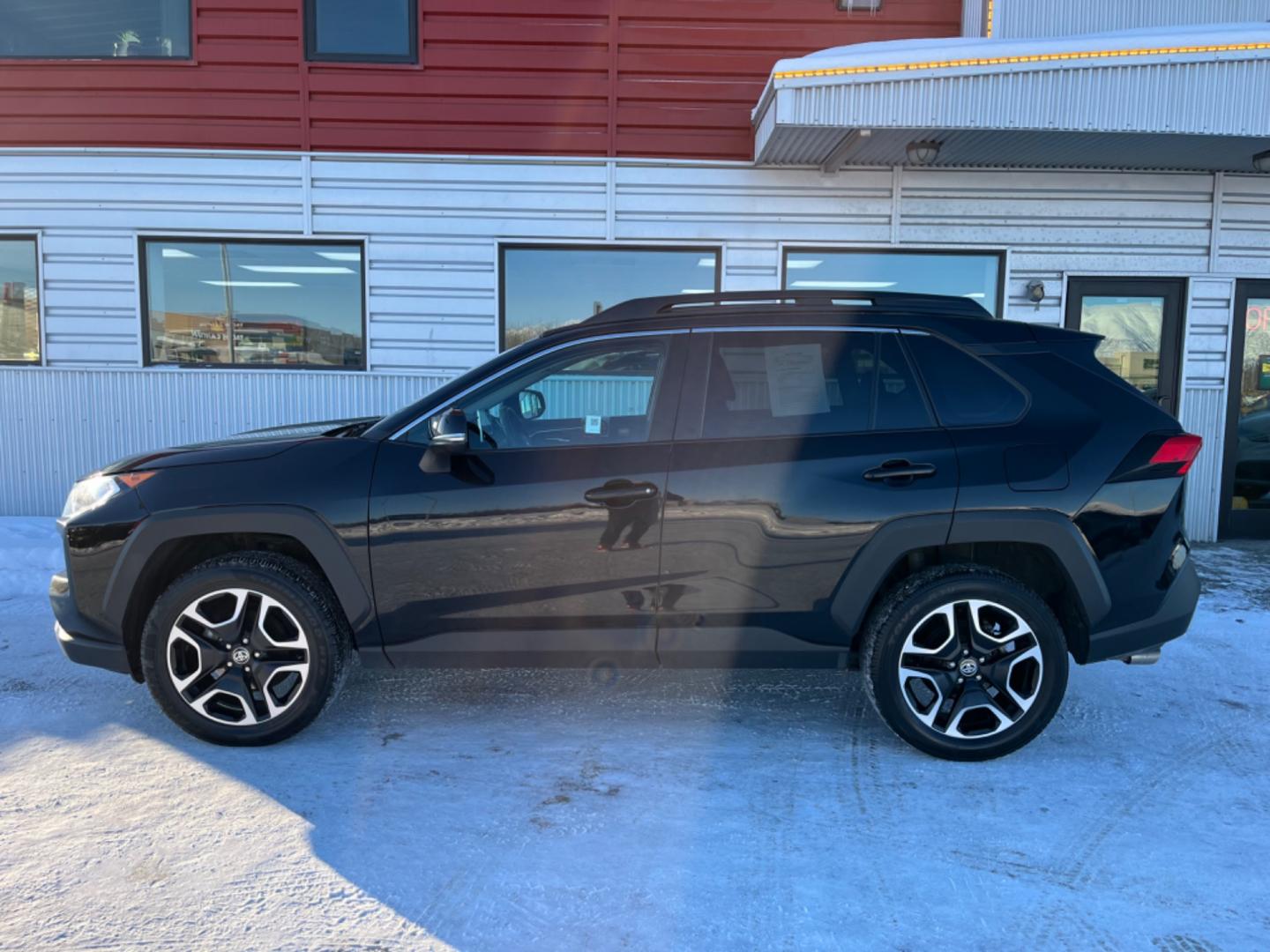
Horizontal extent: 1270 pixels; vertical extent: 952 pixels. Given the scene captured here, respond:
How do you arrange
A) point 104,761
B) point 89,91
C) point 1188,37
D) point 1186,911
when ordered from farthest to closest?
point 89,91
point 1188,37
point 104,761
point 1186,911

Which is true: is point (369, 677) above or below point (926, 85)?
below

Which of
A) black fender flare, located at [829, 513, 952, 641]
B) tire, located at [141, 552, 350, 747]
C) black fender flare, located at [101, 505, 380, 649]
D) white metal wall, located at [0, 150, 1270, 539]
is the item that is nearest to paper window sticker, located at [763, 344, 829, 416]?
black fender flare, located at [829, 513, 952, 641]

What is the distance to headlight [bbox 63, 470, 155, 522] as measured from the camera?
3.49 metres

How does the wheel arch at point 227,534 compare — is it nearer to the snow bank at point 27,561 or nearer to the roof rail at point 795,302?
the roof rail at point 795,302

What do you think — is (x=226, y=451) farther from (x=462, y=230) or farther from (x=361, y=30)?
(x=361, y=30)

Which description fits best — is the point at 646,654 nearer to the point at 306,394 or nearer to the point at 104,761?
the point at 104,761

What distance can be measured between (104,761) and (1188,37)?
7711 millimetres

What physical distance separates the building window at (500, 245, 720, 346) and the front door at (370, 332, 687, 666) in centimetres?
461

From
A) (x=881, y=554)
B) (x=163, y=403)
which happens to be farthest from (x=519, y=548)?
(x=163, y=403)

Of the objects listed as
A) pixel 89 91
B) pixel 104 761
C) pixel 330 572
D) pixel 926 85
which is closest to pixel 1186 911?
pixel 330 572

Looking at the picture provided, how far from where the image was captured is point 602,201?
7.69 m

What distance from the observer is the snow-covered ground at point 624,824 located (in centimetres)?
246

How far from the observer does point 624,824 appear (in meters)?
2.96

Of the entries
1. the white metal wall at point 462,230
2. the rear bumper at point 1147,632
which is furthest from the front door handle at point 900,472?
the white metal wall at point 462,230
